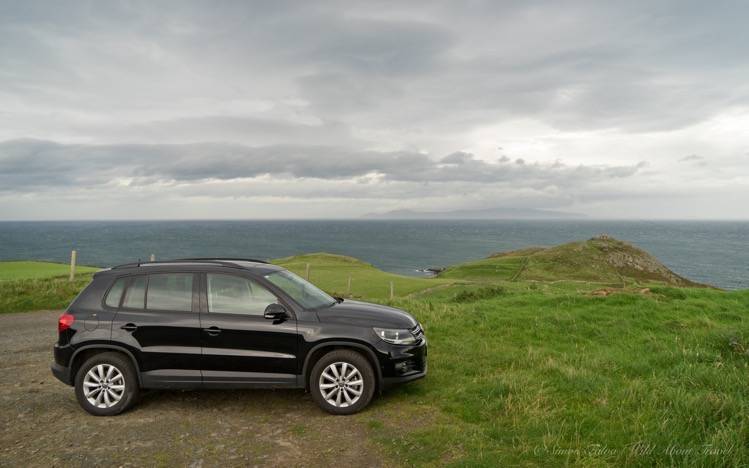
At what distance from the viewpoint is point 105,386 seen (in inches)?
253

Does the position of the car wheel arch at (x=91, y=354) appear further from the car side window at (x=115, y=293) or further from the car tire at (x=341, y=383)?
the car tire at (x=341, y=383)

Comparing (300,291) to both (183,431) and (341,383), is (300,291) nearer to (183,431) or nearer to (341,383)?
(341,383)

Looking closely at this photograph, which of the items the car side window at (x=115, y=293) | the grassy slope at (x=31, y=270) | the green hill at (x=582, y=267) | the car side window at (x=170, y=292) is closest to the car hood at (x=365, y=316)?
the car side window at (x=170, y=292)

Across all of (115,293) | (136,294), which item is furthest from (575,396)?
(115,293)

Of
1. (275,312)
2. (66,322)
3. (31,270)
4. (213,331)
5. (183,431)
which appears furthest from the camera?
(31,270)

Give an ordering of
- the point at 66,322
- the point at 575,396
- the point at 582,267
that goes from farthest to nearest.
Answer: the point at 582,267, the point at 66,322, the point at 575,396

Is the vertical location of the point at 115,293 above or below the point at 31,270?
above

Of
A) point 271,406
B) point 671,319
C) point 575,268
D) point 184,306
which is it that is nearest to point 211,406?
point 271,406

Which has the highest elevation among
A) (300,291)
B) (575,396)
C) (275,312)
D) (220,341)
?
(300,291)

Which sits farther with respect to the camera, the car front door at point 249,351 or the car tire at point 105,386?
the car tire at point 105,386

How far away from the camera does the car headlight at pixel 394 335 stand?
6359 millimetres

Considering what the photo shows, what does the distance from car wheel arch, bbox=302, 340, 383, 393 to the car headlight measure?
9.9 inches

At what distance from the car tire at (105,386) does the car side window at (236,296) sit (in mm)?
1452

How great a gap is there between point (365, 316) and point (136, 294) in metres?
3.30
